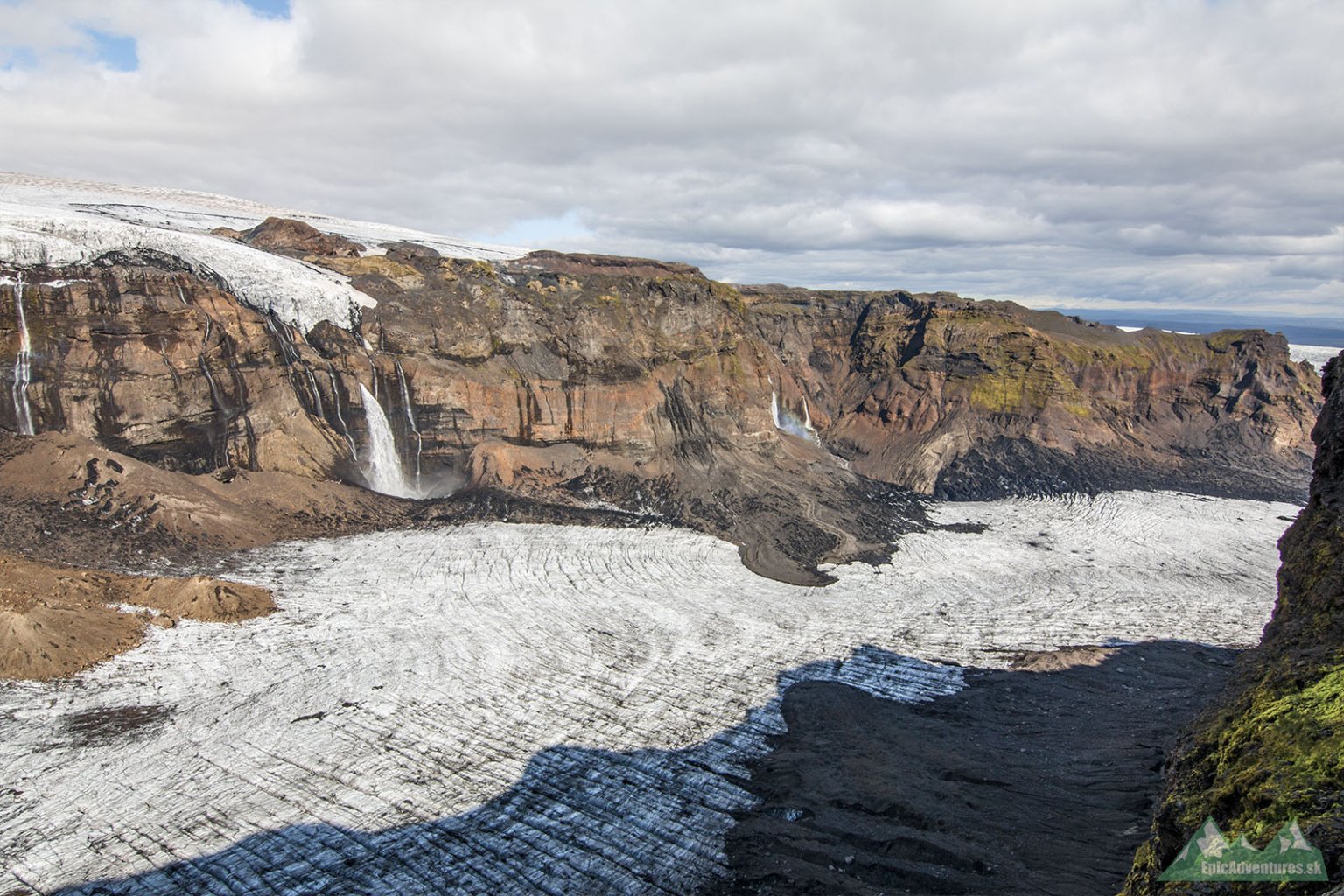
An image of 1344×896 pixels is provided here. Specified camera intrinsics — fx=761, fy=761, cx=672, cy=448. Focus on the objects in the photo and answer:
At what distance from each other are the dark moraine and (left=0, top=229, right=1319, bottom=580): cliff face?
1322cm

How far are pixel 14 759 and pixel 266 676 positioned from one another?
4.48m

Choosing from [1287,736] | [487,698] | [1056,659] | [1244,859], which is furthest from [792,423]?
[1244,859]

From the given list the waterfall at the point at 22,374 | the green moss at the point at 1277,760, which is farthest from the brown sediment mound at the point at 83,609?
the green moss at the point at 1277,760

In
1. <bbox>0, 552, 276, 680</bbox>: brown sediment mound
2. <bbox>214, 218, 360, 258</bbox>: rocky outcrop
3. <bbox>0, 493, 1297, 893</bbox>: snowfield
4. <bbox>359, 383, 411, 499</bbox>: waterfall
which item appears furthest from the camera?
<bbox>214, 218, 360, 258</bbox>: rocky outcrop

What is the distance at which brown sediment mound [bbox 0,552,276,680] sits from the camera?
15.2 m

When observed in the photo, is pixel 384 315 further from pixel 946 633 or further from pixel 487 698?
pixel 946 633

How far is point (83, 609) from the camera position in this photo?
1706 centimetres

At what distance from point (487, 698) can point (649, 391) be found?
69.2 ft

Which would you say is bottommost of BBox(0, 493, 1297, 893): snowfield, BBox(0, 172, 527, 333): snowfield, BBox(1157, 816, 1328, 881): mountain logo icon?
BBox(0, 493, 1297, 893): snowfield

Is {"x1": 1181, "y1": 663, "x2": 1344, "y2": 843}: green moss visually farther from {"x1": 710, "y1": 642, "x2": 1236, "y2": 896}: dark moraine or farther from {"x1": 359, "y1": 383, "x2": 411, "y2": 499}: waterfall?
{"x1": 359, "y1": 383, "x2": 411, "y2": 499}: waterfall

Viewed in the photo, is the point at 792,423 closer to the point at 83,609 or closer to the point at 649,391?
the point at 649,391

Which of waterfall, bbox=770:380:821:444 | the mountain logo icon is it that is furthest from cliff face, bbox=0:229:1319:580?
the mountain logo icon

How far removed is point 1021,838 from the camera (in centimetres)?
1076

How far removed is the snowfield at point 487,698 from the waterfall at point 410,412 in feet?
17.6
